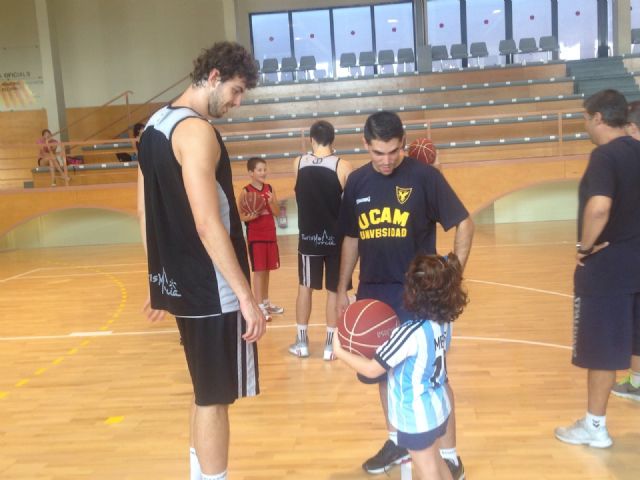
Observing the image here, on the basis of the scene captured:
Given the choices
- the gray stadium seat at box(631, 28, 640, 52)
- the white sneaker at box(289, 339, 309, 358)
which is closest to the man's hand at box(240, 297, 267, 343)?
the white sneaker at box(289, 339, 309, 358)

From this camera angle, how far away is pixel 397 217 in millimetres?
2480

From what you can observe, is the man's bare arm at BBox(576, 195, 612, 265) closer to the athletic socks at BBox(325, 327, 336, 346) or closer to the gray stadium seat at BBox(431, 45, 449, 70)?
the athletic socks at BBox(325, 327, 336, 346)

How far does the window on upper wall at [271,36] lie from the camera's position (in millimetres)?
17828

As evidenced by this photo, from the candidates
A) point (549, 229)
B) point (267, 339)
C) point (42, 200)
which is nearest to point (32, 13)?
point (42, 200)

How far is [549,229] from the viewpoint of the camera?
34.7 ft

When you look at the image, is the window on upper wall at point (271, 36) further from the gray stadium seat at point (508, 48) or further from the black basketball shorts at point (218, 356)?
the black basketball shorts at point (218, 356)

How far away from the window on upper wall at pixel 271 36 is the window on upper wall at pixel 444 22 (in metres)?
4.20

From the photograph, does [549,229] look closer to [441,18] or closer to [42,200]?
[42,200]

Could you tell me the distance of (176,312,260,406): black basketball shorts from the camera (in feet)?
6.78

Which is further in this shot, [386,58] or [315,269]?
[386,58]

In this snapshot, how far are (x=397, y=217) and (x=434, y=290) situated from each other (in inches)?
22.7

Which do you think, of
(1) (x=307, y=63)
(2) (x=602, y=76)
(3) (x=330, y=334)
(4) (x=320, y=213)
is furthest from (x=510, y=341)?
(1) (x=307, y=63)

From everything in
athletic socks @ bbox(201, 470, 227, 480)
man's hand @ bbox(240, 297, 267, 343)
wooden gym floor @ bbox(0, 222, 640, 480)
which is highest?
man's hand @ bbox(240, 297, 267, 343)

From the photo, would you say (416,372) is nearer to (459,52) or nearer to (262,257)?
(262,257)
